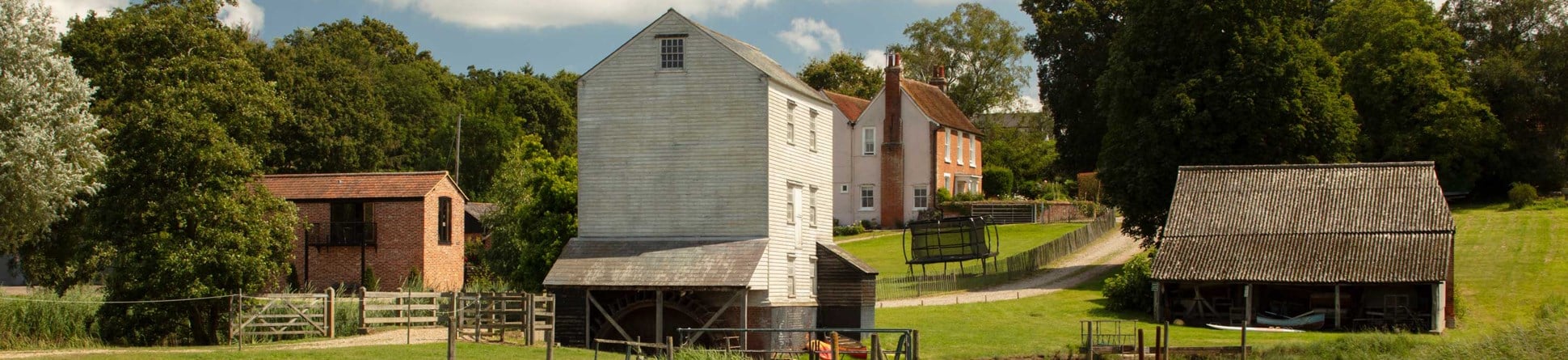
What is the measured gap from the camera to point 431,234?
52312mm

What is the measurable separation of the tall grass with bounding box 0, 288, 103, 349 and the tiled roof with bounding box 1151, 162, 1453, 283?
91.3ft

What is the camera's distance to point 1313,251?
4169 centimetres

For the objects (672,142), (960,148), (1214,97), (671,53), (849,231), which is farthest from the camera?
(960,148)

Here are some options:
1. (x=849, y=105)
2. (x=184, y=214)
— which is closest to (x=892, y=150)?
(x=849, y=105)

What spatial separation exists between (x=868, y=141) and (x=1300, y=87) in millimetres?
26852

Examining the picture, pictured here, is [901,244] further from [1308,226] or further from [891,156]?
[1308,226]

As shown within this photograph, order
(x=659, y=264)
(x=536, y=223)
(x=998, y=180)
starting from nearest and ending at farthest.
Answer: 1. (x=659, y=264)
2. (x=536, y=223)
3. (x=998, y=180)

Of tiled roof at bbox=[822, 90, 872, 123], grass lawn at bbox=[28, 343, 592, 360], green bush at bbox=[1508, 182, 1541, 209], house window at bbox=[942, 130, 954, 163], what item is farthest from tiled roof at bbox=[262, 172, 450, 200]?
green bush at bbox=[1508, 182, 1541, 209]

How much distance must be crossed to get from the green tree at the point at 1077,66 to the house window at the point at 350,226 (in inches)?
→ 1191

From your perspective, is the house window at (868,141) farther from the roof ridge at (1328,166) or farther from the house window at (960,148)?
the roof ridge at (1328,166)

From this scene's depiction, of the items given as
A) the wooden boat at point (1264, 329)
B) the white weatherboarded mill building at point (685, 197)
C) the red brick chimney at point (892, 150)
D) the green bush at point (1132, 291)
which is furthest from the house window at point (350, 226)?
the red brick chimney at point (892, 150)

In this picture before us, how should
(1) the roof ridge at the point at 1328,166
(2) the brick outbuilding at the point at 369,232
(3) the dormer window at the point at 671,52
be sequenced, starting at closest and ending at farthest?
(3) the dormer window at the point at 671,52 → (1) the roof ridge at the point at 1328,166 → (2) the brick outbuilding at the point at 369,232

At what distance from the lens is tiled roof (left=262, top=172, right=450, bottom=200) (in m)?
51.9

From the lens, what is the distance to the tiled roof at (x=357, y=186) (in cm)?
5188
